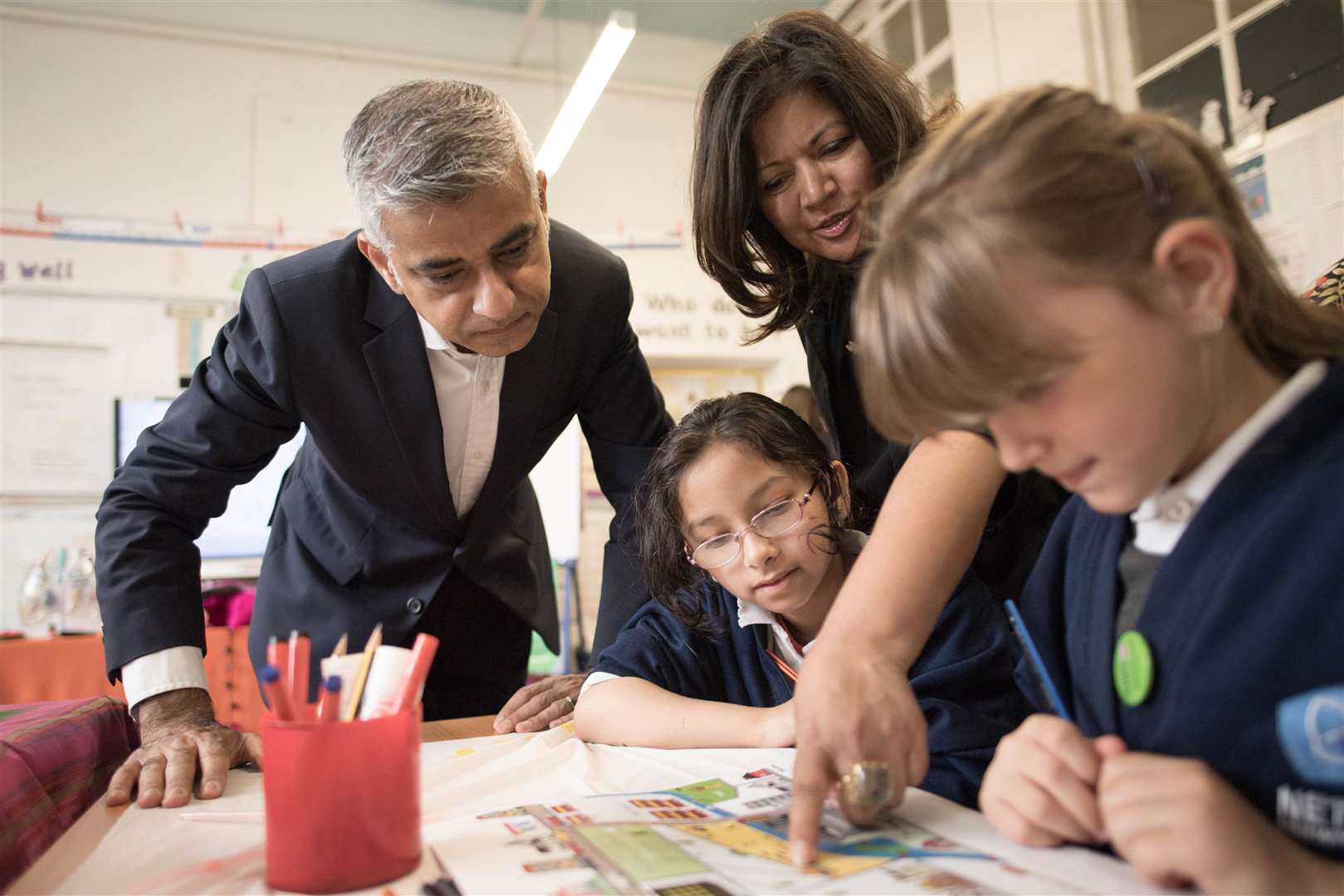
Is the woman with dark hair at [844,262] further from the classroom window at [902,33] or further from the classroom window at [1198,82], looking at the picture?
the classroom window at [902,33]

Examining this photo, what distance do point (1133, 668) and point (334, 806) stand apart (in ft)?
1.69

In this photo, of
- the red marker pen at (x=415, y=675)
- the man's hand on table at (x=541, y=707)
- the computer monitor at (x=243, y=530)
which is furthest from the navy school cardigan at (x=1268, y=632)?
the computer monitor at (x=243, y=530)

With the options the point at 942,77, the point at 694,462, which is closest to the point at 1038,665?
the point at 694,462

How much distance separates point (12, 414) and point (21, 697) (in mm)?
1671

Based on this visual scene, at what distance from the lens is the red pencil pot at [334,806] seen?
0.60 metres

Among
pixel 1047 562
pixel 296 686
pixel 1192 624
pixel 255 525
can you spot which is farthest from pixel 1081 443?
pixel 255 525

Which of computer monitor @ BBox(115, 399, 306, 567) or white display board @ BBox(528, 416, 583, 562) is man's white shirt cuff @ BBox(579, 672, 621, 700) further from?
white display board @ BBox(528, 416, 583, 562)

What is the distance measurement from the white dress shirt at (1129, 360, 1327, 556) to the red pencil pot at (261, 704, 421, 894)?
1.72 ft

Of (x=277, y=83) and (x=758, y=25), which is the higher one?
(x=277, y=83)

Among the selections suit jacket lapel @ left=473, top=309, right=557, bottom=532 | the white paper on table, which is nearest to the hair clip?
the white paper on table

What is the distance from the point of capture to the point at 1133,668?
24.1 inches

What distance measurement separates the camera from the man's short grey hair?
115 centimetres

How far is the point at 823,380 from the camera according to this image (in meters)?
1.38

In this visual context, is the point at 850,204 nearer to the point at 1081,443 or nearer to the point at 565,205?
the point at 1081,443
